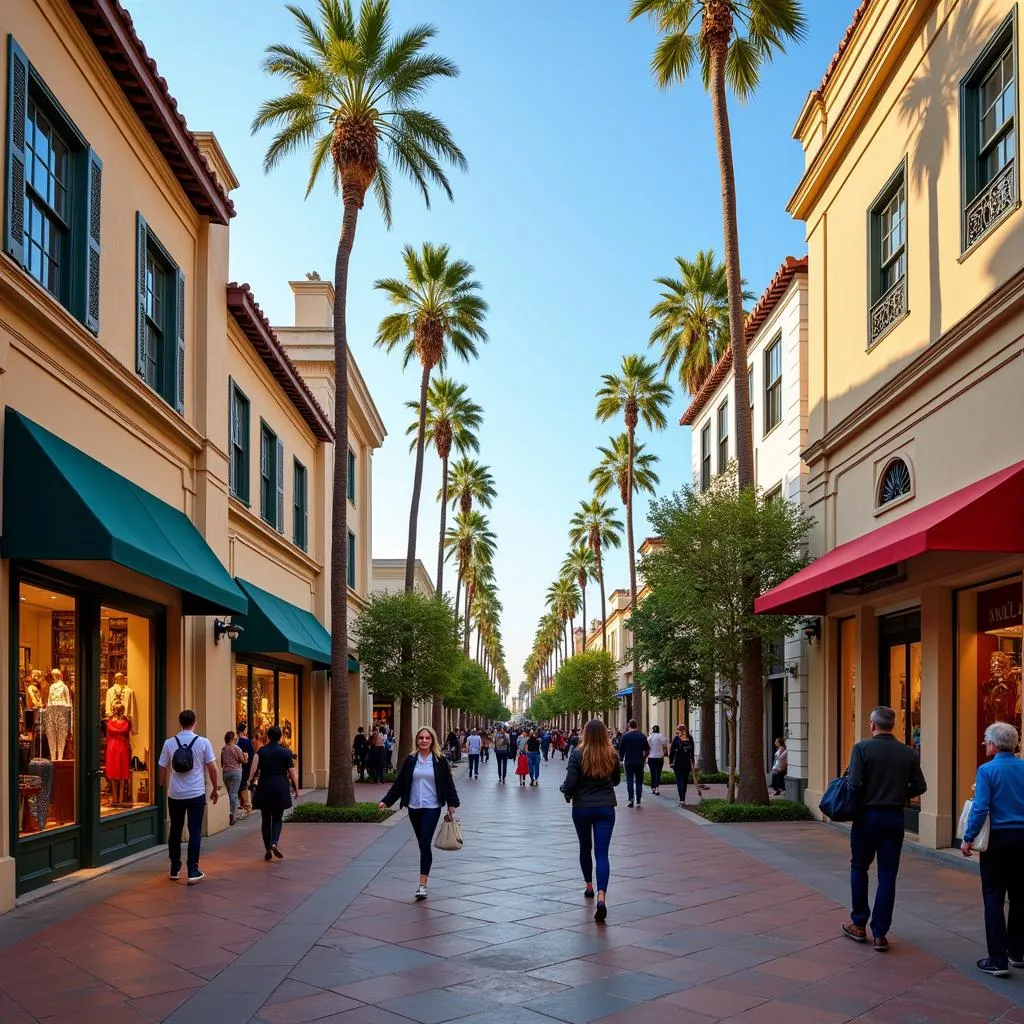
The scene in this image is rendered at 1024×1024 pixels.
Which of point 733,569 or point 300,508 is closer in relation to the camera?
point 733,569

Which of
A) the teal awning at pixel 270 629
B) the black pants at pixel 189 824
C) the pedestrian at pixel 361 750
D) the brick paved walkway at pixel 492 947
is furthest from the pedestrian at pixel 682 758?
the black pants at pixel 189 824

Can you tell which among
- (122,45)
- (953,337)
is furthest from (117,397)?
(953,337)

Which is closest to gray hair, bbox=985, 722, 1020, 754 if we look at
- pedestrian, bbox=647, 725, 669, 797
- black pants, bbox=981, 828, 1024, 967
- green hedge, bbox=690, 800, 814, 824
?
black pants, bbox=981, 828, 1024, 967

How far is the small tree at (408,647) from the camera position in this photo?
1217 inches

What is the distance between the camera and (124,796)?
14016 mm

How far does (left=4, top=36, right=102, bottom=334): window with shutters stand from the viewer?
1055cm

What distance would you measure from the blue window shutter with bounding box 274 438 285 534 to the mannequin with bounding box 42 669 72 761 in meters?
12.7

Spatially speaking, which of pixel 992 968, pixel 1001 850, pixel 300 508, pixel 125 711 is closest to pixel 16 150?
pixel 125 711

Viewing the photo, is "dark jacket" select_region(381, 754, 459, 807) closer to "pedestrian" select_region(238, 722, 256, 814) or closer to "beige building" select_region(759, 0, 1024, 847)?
"beige building" select_region(759, 0, 1024, 847)

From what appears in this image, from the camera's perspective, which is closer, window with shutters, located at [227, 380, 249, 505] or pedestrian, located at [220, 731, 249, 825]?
pedestrian, located at [220, 731, 249, 825]

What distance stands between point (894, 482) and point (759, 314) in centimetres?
918

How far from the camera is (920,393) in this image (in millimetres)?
14789

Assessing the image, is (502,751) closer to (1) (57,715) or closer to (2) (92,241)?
(1) (57,715)

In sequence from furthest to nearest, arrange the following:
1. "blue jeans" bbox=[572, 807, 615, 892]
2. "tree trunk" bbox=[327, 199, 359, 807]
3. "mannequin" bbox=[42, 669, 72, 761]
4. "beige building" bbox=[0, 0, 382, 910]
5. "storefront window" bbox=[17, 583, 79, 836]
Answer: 1. "tree trunk" bbox=[327, 199, 359, 807]
2. "mannequin" bbox=[42, 669, 72, 761]
3. "storefront window" bbox=[17, 583, 79, 836]
4. "beige building" bbox=[0, 0, 382, 910]
5. "blue jeans" bbox=[572, 807, 615, 892]
